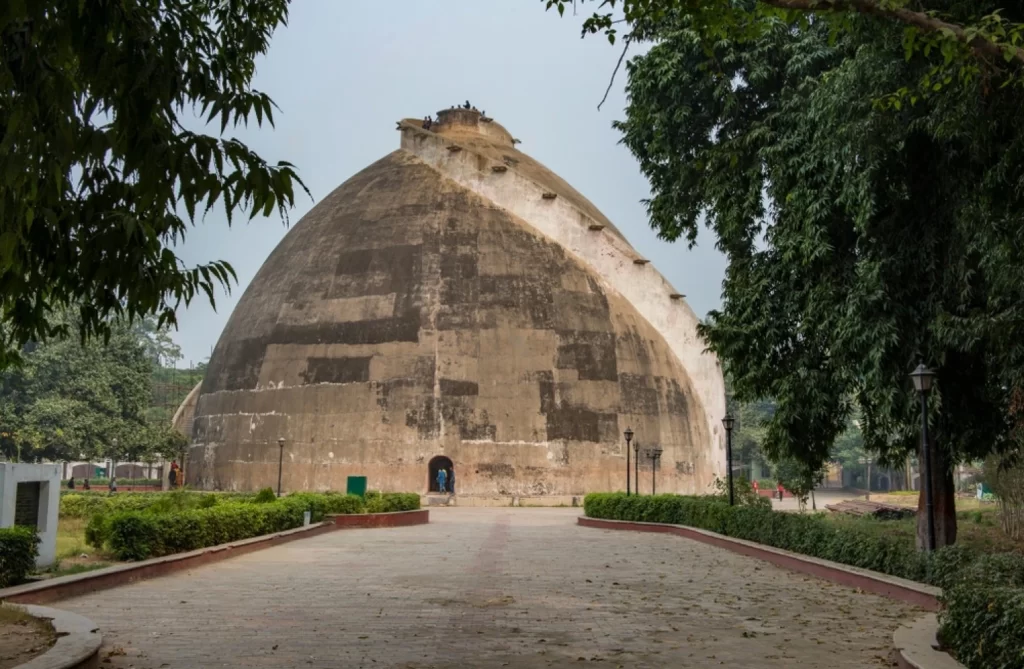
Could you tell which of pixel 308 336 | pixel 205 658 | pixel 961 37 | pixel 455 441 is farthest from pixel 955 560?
pixel 308 336

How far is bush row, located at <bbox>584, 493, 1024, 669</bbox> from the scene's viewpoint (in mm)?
5891

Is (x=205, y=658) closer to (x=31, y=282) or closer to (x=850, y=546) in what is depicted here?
(x=31, y=282)

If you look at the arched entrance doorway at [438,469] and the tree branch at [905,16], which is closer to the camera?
the tree branch at [905,16]

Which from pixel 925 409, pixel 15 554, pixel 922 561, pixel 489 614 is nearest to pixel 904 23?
pixel 925 409

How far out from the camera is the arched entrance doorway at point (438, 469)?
3377 cm

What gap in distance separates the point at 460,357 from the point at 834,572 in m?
23.8

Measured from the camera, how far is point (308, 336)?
118ft

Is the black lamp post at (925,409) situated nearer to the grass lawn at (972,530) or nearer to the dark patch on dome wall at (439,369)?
the grass lawn at (972,530)

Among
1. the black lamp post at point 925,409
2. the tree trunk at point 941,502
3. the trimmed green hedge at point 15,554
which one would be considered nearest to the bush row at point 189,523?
the trimmed green hedge at point 15,554

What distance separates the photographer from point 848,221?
14234mm

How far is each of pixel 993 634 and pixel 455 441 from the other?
2839 cm

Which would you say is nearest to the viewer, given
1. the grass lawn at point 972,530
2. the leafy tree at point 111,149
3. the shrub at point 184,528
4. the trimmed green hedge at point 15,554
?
the leafy tree at point 111,149

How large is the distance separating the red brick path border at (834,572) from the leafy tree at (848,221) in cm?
178

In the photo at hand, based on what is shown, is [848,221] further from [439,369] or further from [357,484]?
[439,369]
